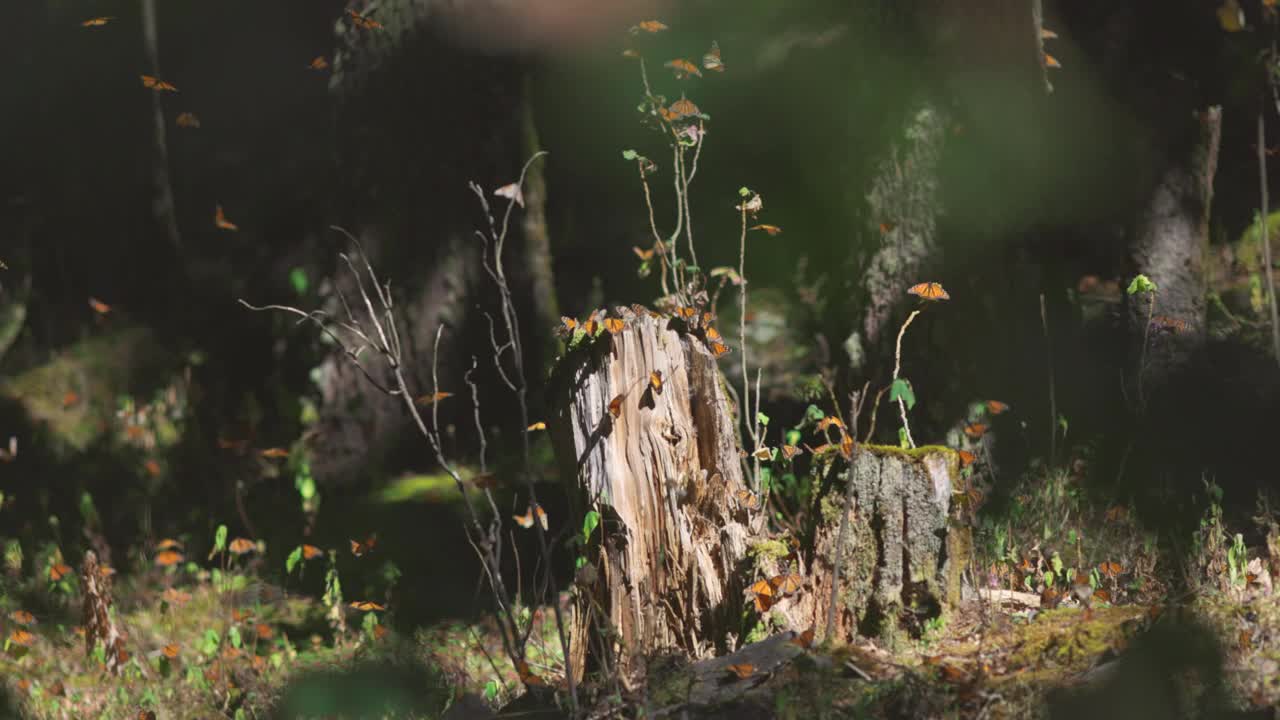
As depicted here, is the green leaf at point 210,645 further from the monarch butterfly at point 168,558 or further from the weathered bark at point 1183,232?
the weathered bark at point 1183,232

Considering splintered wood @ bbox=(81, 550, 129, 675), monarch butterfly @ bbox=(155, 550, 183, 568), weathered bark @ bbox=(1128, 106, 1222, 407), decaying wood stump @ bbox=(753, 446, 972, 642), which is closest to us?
decaying wood stump @ bbox=(753, 446, 972, 642)

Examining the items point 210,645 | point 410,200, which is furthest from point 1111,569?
point 410,200

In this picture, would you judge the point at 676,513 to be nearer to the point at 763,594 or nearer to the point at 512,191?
the point at 763,594

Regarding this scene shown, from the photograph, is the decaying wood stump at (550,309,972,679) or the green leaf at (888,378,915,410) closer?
the decaying wood stump at (550,309,972,679)

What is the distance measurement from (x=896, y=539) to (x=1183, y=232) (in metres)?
3.50

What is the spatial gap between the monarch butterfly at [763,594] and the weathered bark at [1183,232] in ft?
10.7

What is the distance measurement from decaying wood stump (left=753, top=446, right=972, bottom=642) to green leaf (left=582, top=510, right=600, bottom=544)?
0.75m

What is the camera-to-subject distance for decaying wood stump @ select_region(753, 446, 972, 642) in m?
3.49

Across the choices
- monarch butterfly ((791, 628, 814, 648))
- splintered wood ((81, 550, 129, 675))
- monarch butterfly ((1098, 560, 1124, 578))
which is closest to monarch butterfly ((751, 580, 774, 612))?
monarch butterfly ((791, 628, 814, 648))

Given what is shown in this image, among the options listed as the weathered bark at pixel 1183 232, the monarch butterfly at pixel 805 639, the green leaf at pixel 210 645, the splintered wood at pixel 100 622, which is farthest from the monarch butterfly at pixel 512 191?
the weathered bark at pixel 1183 232

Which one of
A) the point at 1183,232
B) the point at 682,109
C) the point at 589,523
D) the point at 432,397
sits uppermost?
the point at 682,109

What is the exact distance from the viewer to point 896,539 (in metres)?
3.52

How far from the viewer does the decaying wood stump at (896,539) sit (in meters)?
3.49

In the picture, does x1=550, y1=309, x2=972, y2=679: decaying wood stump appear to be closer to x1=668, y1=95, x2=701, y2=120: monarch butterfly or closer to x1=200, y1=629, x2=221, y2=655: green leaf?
x1=668, y1=95, x2=701, y2=120: monarch butterfly
